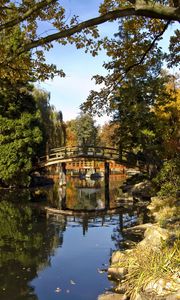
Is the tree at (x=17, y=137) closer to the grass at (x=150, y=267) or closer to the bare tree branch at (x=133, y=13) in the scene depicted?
the grass at (x=150, y=267)

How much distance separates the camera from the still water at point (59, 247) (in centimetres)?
Result: 918

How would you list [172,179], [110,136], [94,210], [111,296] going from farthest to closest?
[110,136] < [94,210] < [172,179] < [111,296]

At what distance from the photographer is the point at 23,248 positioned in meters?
12.9

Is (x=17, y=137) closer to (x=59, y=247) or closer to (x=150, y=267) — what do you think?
(x=59, y=247)

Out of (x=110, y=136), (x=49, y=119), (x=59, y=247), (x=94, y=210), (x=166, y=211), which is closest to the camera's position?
(x=59, y=247)

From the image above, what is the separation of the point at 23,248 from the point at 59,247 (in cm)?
125

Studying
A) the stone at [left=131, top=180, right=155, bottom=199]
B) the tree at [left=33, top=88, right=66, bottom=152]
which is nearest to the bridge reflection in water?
the stone at [left=131, top=180, right=155, bottom=199]

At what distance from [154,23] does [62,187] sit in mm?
27242

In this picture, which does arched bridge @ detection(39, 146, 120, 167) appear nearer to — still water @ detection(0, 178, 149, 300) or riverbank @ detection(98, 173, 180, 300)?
still water @ detection(0, 178, 149, 300)

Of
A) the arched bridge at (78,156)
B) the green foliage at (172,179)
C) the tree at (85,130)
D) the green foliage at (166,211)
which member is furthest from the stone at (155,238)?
the tree at (85,130)

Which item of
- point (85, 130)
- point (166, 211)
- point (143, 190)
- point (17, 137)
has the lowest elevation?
point (166, 211)

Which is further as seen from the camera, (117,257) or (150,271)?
(117,257)

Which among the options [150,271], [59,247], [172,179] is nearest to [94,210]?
[172,179]

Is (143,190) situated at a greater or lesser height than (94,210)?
greater
